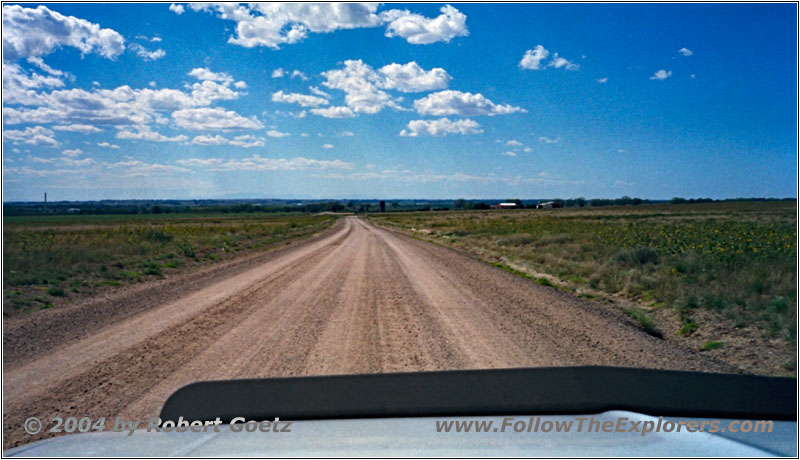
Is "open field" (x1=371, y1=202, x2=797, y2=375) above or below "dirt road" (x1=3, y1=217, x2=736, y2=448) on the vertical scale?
above

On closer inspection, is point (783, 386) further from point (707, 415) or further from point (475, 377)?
point (475, 377)

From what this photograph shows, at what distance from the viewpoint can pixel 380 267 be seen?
18922 millimetres

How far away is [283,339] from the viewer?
8070 mm

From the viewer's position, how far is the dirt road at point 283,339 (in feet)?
19.8

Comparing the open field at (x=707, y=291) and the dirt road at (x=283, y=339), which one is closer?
the dirt road at (x=283, y=339)

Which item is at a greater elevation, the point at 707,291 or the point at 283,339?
the point at 707,291

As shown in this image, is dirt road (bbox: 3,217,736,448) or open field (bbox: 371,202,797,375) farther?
open field (bbox: 371,202,797,375)

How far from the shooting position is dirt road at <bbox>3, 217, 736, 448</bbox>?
19.8 feet

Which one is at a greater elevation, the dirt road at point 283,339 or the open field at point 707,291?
the open field at point 707,291

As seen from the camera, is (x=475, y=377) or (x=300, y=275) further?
(x=300, y=275)

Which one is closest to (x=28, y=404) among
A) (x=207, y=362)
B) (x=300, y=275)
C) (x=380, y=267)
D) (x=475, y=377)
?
(x=207, y=362)

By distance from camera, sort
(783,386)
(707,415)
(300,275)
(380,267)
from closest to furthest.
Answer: (707,415), (783,386), (300,275), (380,267)

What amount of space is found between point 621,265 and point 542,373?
13.5m

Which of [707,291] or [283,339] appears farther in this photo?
[707,291]
